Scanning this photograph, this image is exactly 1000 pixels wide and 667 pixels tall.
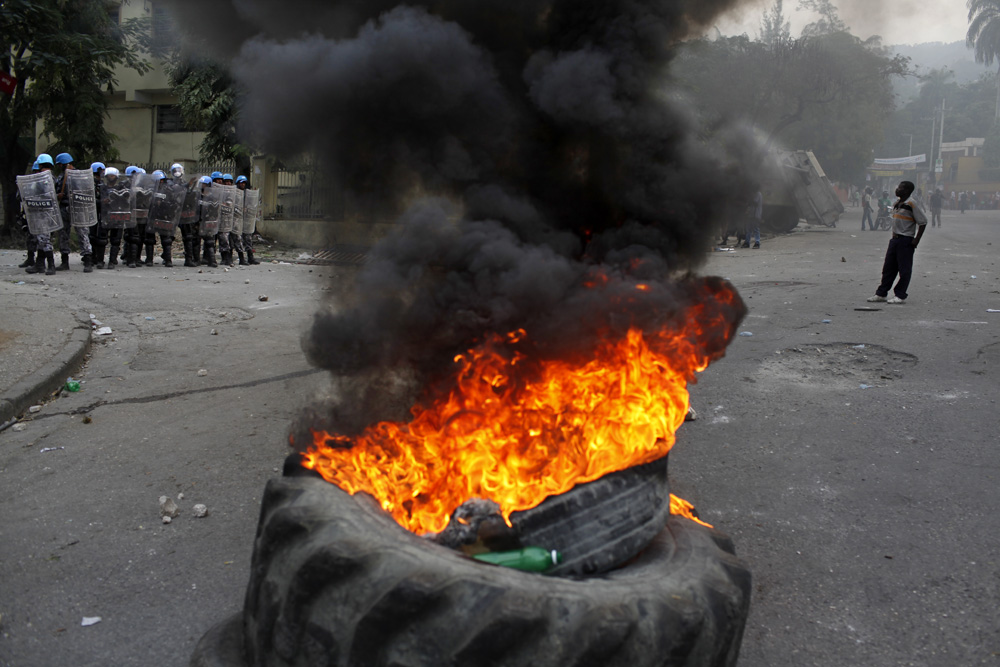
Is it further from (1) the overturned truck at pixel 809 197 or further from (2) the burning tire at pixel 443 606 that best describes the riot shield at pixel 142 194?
(1) the overturned truck at pixel 809 197

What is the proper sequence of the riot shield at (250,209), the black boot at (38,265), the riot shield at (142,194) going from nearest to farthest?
the black boot at (38,265), the riot shield at (142,194), the riot shield at (250,209)

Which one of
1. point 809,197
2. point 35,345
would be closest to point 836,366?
point 35,345

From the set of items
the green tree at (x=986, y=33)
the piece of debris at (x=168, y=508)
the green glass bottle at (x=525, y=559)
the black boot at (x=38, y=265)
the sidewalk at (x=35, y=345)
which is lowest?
the piece of debris at (x=168, y=508)

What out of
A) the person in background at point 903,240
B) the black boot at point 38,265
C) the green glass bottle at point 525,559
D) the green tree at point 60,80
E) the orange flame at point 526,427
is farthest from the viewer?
the green tree at point 60,80

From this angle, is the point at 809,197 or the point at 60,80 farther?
the point at 809,197

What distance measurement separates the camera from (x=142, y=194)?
1386cm

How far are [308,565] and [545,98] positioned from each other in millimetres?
1830

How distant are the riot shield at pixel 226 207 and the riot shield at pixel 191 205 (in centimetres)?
35

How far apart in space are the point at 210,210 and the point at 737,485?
13.2 m

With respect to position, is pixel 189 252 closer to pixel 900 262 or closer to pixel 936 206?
pixel 900 262

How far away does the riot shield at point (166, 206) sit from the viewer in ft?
46.2

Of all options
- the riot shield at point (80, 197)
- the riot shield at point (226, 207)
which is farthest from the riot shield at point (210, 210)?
the riot shield at point (80, 197)

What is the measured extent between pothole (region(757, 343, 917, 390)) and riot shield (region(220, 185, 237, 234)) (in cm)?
1177

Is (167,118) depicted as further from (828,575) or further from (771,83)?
(828,575)
